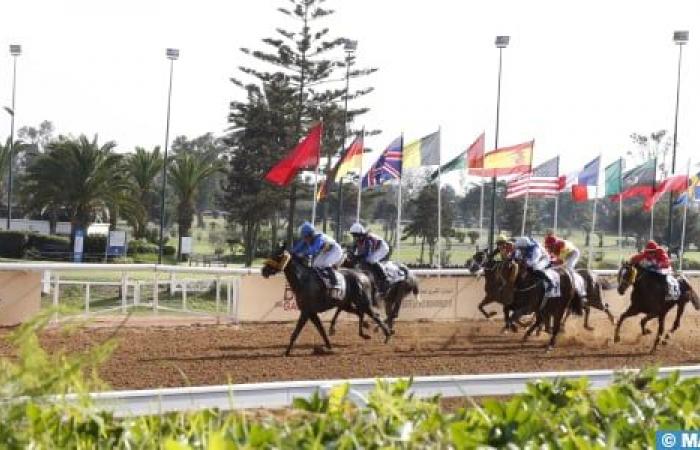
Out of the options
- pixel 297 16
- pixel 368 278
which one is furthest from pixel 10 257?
pixel 368 278

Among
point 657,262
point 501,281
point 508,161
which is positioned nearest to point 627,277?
point 657,262

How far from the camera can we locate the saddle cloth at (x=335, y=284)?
43.6 ft

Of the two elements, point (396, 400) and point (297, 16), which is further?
point (297, 16)

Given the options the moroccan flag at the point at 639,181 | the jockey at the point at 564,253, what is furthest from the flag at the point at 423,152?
the jockey at the point at 564,253

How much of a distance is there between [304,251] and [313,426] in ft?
32.2

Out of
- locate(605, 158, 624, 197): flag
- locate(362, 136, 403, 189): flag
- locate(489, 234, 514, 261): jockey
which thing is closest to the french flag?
locate(605, 158, 624, 197): flag

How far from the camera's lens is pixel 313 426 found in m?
3.33

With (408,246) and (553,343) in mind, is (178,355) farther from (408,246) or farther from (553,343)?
Result: (408,246)

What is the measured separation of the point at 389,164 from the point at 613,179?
768cm

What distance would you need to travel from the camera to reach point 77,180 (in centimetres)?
3741

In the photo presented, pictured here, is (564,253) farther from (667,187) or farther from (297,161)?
(667,187)

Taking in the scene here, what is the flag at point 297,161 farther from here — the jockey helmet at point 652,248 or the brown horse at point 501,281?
the jockey helmet at point 652,248

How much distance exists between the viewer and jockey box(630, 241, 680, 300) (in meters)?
15.4

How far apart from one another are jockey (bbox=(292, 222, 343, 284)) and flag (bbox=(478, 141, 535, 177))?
12168 millimetres
